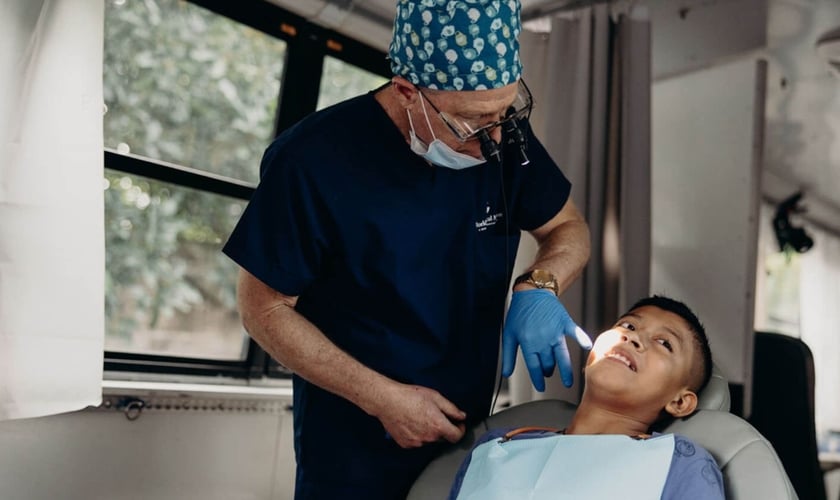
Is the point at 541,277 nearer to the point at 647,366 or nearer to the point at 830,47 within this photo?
the point at 647,366

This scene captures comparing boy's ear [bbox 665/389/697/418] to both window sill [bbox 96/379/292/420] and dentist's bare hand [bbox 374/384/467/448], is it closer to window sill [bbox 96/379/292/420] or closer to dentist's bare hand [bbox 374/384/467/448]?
dentist's bare hand [bbox 374/384/467/448]

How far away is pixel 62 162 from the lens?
1704 mm

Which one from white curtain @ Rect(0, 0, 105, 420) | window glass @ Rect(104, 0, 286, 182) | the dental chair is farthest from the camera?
window glass @ Rect(104, 0, 286, 182)

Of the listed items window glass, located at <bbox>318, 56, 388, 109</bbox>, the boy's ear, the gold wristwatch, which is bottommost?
the boy's ear

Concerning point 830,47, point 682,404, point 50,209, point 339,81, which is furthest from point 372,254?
point 830,47

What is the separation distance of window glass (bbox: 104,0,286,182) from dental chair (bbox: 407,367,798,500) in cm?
143

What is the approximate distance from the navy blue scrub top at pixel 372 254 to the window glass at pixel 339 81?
129 cm

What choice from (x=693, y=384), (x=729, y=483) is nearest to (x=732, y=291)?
(x=693, y=384)

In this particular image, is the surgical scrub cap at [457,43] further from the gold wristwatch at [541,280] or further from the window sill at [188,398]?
the window sill at [188,398]

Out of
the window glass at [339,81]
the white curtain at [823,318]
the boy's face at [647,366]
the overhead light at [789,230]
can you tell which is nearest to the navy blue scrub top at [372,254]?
the boy's face at [647,366]

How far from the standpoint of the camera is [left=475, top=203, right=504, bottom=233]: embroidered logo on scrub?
1.47 meters

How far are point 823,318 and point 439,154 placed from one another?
189 inches

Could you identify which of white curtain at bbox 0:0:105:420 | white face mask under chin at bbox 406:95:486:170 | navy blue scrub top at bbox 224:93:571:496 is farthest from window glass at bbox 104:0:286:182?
white face mask under chin at bbox 406:95:486:170

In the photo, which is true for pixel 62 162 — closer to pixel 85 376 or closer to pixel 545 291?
pixel 85 376
